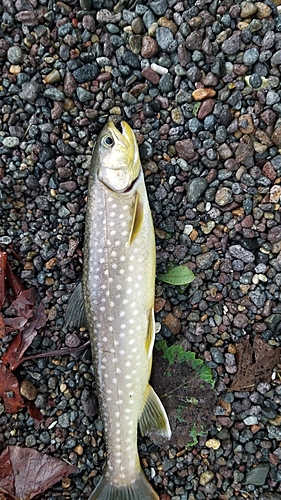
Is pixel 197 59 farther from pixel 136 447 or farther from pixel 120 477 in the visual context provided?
pixel 120 477

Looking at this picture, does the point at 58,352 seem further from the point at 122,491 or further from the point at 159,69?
the point at 159,69

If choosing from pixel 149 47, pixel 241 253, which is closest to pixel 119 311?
pixel 241 253

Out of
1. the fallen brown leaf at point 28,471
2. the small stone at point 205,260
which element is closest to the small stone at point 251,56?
the small stone at point 205,260

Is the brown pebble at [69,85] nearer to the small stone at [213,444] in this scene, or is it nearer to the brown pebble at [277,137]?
the brown pebble at [277,137]

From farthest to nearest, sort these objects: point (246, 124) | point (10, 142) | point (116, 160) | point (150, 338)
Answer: point (10, 142), point (246, 124), point (150, 338), point (116, 160)

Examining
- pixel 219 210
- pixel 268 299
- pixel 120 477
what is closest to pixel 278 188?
pixel 219 210

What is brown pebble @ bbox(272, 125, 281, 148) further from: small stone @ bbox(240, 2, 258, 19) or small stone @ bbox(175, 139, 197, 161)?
small stone @ bbox(240, 2, 258, 19)
